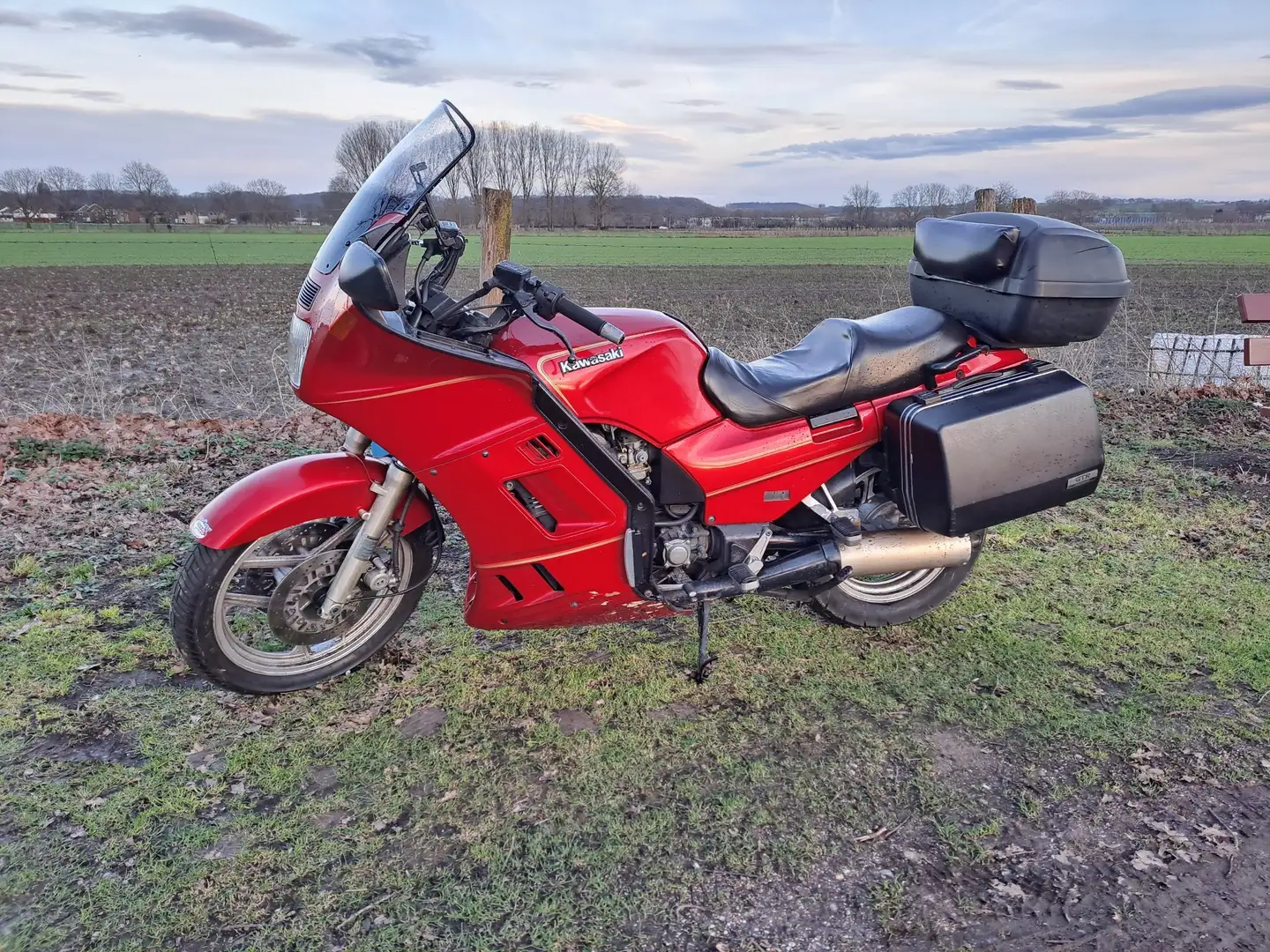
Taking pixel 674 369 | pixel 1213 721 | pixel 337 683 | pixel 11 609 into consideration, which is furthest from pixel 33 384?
pixel 1213 721

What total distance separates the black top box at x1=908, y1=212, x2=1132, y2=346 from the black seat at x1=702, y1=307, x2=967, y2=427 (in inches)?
5.4

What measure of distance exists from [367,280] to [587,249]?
4059 cm

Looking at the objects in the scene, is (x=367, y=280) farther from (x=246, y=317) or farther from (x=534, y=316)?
(x=246, y=317)

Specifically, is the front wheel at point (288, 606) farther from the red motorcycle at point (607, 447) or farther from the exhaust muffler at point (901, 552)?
the exhaust muffler at point (901, 552)

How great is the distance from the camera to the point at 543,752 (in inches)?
116

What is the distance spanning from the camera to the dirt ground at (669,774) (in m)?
2.28

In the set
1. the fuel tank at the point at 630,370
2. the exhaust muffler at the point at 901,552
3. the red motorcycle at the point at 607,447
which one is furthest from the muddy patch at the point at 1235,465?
the fuel tank at the point at 630,370

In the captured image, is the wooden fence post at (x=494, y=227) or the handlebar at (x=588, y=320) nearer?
the handlebar at (x=588, y=320)

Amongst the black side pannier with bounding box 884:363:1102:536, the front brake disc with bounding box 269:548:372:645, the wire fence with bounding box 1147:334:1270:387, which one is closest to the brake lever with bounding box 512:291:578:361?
the front brake disc with bounding box 269:548:372:645

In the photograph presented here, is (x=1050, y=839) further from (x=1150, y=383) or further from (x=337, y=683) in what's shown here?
(x=1150, y=383)

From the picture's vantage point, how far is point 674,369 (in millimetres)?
2984

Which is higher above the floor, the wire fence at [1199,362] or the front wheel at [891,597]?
the wire fence at [1199,362]

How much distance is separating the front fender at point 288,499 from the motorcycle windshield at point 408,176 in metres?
0.67

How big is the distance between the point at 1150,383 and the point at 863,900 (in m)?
7.98
